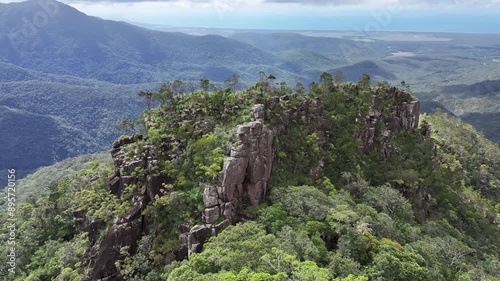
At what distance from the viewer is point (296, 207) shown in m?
36.8

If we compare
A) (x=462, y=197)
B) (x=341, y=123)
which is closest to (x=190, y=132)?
(x=341, y=123)

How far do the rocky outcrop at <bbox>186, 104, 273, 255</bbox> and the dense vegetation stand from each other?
114 centimetres

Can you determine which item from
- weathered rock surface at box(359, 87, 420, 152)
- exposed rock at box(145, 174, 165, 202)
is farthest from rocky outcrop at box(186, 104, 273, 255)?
weathered rock surface at box(359, 87, 420, 152)

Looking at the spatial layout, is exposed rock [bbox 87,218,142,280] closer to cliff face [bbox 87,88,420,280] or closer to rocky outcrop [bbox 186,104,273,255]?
cliff face [bbox 87,88,420,280]

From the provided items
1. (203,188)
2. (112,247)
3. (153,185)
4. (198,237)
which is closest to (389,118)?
(203,188)

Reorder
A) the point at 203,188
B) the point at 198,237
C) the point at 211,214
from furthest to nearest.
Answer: the point at 203,188, the point at 211,214, the point at 198,237

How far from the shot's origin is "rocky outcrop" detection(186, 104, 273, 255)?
1355 inches

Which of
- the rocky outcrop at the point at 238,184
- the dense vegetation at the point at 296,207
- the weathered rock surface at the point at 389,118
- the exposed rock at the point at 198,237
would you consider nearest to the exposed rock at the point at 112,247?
the dense vegetation at the point at 296,207

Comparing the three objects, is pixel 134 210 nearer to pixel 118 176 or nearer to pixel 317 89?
pixel 118 176

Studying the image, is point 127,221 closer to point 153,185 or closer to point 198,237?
point 153,185

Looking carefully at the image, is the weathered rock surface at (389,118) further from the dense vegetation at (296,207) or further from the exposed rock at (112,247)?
the exposed rock at (112,247)

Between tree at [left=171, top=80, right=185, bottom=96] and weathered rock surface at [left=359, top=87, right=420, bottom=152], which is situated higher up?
tree at [left=171, top=80, right=185, bottom=96]

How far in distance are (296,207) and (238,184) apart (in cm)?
628

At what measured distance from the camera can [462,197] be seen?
6119cm
